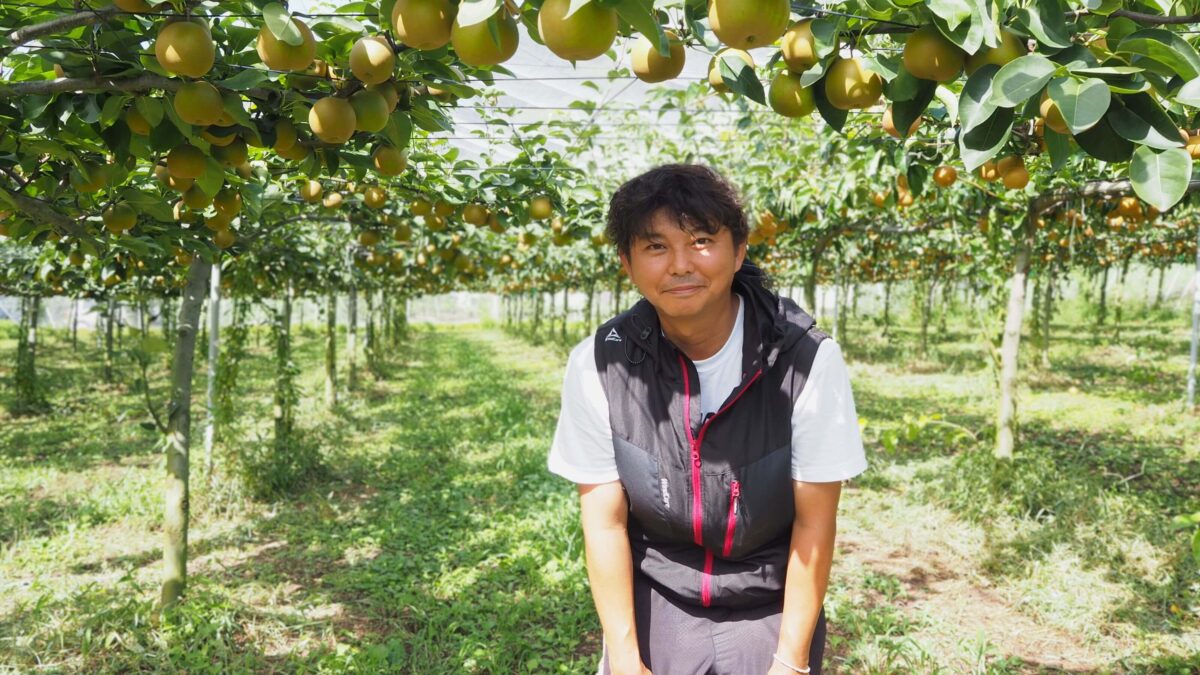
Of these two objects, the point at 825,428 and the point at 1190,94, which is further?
the point at 825,428

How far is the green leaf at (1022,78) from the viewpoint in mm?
835

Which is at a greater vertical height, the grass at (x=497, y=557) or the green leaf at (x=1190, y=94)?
the green leaf at (x=1190, y=94)

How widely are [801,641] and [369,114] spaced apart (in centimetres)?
132

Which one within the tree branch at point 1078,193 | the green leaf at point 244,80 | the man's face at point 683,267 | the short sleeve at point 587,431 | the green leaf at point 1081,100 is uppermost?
the tree branch at point 1078,193

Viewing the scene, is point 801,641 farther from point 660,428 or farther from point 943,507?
point 943,507

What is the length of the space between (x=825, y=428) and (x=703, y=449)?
24cm

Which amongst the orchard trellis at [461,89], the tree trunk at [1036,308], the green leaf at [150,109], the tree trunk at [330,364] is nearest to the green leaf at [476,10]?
the orchard trellis at [461,89]

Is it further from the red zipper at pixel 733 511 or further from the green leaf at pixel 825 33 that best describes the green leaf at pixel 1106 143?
the red zipper at pixel 733 511

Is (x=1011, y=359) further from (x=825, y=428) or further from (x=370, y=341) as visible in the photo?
(x=370, y=341)

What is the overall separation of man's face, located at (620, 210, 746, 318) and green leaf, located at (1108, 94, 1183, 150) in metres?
0.68

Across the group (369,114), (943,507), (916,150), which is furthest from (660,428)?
(943,507)

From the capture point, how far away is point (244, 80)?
1288mm

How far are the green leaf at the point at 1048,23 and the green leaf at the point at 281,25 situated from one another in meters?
1.02

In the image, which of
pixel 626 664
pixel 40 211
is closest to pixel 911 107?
pixel 626 664
